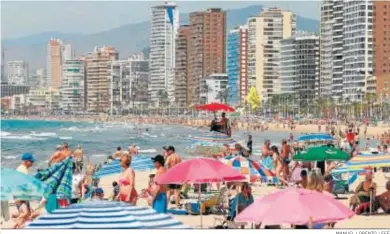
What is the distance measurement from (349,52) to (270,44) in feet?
125

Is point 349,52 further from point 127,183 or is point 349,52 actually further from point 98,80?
point 127,183

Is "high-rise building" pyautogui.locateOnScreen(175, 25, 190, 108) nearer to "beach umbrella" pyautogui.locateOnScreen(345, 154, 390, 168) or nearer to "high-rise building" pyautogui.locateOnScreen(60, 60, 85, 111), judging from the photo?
"high-rise building" pyautogui.locateOnScreen(60, 60, 85, 111)

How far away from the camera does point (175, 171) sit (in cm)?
1146

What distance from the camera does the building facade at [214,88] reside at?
163m

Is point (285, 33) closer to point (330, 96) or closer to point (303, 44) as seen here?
point (303, 44)

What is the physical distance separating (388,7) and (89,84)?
78.1 metres

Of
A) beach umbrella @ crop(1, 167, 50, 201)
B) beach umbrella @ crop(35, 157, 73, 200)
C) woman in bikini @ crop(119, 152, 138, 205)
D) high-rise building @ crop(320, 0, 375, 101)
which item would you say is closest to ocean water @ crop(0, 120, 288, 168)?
beach umbrella @ crop(35, 157, 73, 200)

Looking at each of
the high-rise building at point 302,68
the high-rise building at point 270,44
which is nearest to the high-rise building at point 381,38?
the high-rise building at point 302,68

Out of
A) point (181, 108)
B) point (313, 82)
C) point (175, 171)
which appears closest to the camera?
point (175, 171)

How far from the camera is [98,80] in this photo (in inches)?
7387

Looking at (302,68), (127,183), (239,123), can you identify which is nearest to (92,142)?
(127,183)

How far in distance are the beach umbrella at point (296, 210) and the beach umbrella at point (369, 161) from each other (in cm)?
598

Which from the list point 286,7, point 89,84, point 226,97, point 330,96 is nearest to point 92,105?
point 89,84

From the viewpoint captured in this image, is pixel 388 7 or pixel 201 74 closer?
pixel 388 7
